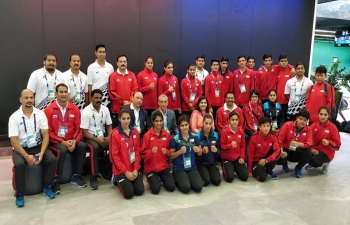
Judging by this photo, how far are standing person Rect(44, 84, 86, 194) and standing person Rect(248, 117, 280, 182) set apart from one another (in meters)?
2.29

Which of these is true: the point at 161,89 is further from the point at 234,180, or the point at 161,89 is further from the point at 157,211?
the point at 157,211

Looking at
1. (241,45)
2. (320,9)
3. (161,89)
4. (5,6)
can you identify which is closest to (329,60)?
(320,9)

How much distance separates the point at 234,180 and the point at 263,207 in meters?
0.78

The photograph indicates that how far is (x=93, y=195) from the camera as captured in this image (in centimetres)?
334

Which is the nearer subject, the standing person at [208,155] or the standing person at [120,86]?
the standing person at [208,155]

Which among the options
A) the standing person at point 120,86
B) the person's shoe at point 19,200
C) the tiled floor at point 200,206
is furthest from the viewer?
the standing person at point 120,86

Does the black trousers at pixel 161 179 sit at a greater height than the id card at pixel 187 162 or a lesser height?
lesser

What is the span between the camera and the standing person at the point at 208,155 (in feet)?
12.1

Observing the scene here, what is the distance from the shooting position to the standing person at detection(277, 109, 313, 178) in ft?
13.3

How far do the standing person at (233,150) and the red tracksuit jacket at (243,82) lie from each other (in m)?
1.30

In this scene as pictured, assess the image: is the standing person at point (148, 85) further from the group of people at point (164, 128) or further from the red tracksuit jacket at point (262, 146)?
the red tracksuit jacket at point (262, 146)

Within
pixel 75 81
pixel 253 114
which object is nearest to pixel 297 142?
pixel 253 114

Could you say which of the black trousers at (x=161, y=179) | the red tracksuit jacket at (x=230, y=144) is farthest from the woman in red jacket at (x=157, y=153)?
the red tracksuit jacket at (x=230, y=144)

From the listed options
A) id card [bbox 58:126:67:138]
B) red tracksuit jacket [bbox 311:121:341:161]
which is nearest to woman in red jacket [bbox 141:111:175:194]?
id card [bbox 58:126:67:138]
